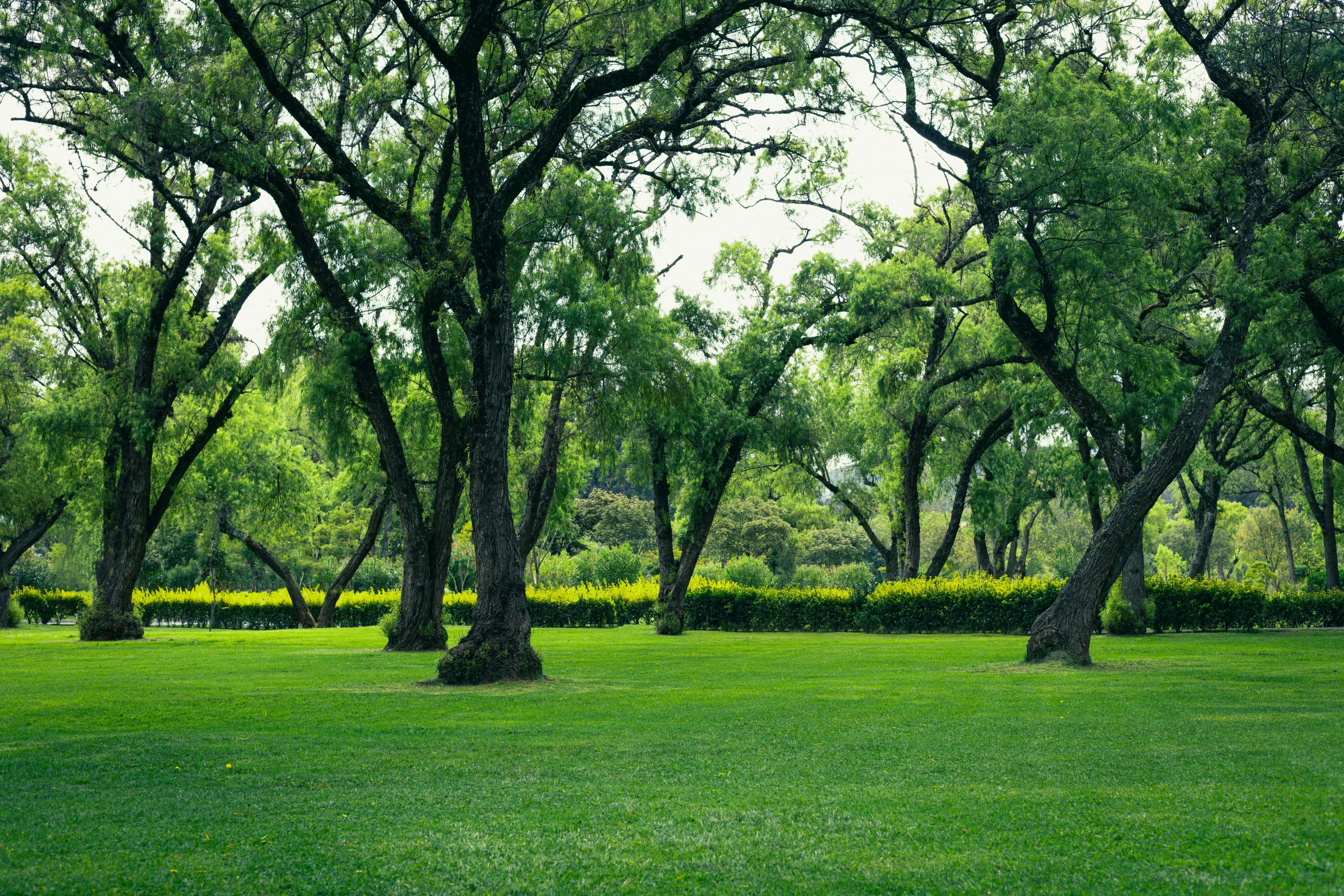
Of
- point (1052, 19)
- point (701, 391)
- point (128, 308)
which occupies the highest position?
point (1052, 19)

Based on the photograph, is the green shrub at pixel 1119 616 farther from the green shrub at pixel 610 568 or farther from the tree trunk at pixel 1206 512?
the green shrub at pixel 610 568

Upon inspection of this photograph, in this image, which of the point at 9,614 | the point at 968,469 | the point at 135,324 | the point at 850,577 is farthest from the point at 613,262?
the point at 850,577

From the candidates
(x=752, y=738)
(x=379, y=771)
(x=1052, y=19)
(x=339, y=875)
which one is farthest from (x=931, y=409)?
(x=339, y=875)

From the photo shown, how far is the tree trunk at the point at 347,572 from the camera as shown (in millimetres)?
34156

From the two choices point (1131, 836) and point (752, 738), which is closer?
point (1131, 836)

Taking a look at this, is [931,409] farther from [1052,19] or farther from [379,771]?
[379,771]

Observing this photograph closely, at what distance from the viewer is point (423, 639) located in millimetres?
19344

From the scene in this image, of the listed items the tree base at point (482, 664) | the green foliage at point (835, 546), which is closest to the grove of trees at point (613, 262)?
the tree base at point (482, 664)

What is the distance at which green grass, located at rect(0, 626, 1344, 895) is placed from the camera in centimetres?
445

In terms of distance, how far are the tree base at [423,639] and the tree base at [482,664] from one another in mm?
6418

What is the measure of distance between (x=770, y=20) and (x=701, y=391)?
10429 mm

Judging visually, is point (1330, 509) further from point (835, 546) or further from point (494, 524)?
point (835, 546)

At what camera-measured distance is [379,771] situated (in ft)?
22.7

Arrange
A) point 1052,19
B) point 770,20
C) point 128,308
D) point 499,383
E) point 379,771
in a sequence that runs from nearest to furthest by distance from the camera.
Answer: point 379,771 < point 499,383 < point 770,20 < point 1052,19 < point 128,308
